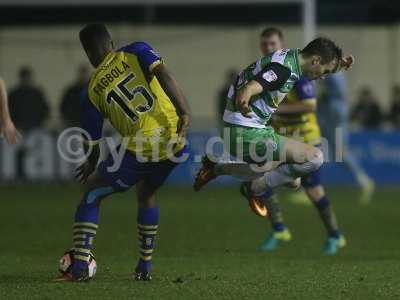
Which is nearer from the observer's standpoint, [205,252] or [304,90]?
[205,252]

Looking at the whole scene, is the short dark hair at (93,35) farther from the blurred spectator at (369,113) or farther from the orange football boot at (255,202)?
the blurred spectator at (369,113)

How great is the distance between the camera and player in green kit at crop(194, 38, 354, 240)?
1047 cm

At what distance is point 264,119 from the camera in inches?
430

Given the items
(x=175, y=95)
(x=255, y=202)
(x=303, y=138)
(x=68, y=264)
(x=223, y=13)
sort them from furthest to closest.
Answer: (x=223, y=13), (x=303, y=138), (x=255, y=202), (x=68, y=264), (x=175, y=95)

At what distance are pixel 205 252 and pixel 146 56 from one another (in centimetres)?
372

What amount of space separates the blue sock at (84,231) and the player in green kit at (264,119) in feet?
4.88

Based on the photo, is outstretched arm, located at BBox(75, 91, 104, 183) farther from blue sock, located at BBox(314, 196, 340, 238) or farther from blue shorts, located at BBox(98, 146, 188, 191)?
blue sock, located at BBox(314, 196, 340, 238)

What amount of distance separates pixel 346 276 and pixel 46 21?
62.6 ft

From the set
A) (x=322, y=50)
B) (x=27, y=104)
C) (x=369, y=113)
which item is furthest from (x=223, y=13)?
(x=322, y=50)

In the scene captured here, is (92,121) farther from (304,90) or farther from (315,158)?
(304,90)

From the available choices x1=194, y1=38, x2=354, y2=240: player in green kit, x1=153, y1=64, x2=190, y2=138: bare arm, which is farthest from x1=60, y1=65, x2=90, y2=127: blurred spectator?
x1=153, y1=64, x2=190, y2=138: bare arm

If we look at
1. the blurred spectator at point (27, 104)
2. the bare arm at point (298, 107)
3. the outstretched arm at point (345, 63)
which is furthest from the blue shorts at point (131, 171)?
the blurred spectator at point (27, 104)

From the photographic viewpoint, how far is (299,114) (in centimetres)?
1373

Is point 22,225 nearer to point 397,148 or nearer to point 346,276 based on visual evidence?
point 346,276
